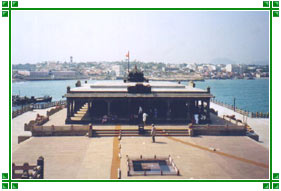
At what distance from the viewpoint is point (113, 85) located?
146ft

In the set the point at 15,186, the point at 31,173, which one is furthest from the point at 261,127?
the point at 15,186

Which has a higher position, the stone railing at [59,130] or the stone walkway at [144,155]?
the stone railing at [59,130]

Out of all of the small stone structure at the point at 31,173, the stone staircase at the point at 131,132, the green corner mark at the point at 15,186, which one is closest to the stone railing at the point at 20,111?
the stone staircase at the point at 131,132

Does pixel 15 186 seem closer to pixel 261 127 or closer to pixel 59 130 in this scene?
pixel 59 130

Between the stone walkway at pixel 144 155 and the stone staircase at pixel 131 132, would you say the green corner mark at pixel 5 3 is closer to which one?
the stone walkway at pixel 144 155

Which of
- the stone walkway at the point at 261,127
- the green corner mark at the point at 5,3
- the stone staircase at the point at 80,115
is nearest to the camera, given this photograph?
the green corner mark at the point at 5,3

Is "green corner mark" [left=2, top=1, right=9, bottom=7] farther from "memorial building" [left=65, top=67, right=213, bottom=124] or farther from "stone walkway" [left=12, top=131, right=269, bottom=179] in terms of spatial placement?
"memorial building" [left=65, top=67, right=213, bottom=124]

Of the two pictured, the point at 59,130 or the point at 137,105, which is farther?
the point at 137,105

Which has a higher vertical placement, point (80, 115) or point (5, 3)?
point (5, 3)

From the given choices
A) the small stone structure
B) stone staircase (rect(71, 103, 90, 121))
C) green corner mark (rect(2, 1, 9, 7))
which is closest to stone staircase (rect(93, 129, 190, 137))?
stone staircase (rect(71, 103, 90, 121))

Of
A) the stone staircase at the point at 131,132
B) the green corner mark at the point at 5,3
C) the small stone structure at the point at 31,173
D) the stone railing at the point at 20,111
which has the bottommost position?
the small stone structure at the point at 31,173

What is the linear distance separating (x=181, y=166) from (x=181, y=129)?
11.5 m

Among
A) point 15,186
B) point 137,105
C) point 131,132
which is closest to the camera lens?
point 15,186

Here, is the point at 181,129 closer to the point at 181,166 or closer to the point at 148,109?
the point at 148,109
